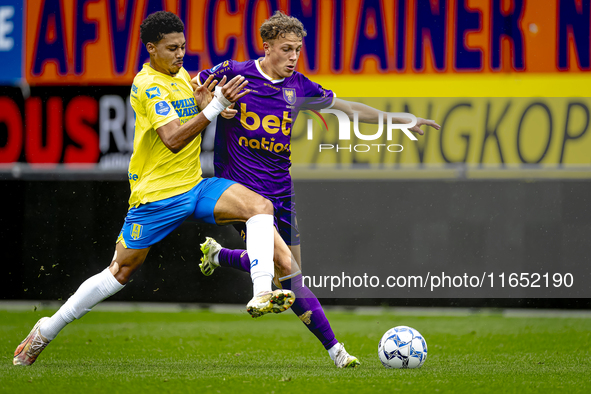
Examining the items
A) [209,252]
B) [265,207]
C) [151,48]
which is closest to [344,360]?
[265,207]

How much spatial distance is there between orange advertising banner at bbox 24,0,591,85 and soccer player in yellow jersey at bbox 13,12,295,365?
10.9ft

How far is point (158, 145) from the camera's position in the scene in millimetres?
4215

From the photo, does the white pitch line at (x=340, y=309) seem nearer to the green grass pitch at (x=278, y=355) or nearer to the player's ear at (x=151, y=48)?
the green grass pitch at (x=278, y=355)

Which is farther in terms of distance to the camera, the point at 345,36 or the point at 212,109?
the point at 345,36

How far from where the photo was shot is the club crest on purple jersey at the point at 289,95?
449 cm

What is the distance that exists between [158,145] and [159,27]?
64 centimetres

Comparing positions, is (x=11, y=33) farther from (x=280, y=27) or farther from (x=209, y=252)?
(x=280, y=27)

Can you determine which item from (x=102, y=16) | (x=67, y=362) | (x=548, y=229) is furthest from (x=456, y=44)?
(x=67, y=362)

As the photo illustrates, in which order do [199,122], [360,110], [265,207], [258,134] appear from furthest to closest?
[360,110] < [258,134] < [265,207] < [199,122]

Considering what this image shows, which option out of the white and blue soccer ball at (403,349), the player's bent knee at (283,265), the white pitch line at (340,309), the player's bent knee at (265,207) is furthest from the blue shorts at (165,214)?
the white pitch line at (340,309)

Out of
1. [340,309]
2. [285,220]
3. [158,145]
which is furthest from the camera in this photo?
[340,309]

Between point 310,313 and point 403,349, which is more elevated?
point 310,313

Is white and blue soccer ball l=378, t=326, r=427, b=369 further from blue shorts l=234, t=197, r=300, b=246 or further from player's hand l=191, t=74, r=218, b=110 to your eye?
player's hand l=191, t=74, r=218, b=110

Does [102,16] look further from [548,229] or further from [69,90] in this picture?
[548,229]
